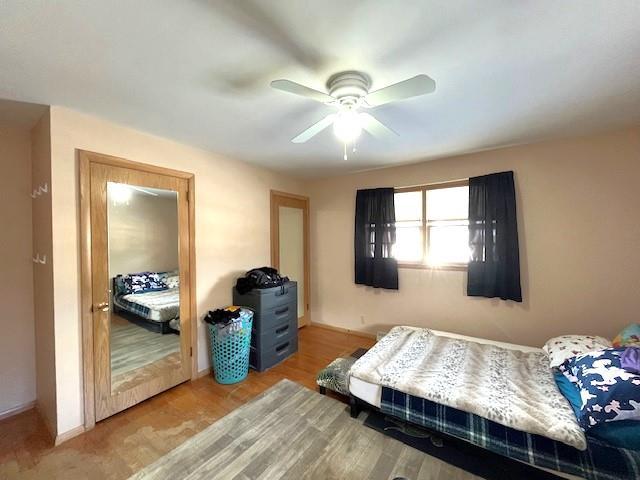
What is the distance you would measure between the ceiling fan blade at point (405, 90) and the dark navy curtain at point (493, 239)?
2037 mm


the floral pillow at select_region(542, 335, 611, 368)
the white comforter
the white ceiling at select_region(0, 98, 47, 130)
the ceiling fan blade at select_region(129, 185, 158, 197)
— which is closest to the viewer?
the white comforter

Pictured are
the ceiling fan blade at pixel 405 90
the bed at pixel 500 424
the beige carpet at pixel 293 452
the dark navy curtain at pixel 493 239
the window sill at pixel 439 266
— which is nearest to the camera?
the ceiling fan blade at pixel 405 90

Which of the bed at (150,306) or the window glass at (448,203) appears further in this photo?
the window glass at (448,203)

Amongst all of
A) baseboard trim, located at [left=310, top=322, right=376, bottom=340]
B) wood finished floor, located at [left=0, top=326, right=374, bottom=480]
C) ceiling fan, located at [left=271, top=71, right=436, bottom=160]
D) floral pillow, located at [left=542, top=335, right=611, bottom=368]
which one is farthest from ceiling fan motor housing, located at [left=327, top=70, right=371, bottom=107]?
baseboard trim, located at [left=310, top=322, right=376, bottom=340]

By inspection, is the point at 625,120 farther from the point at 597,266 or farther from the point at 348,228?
the point at 348,228

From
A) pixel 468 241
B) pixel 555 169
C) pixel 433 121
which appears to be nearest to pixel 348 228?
pixel 468 241

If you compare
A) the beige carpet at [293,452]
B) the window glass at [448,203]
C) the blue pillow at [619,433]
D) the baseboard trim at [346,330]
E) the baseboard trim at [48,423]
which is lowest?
the beige carpet at [293,452]

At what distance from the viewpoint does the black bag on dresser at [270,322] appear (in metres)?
2.76

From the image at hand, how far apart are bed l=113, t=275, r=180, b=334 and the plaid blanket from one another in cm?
205

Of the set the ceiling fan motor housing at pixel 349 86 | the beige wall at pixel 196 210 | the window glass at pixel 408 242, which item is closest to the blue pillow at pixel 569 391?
the window glass at pixel 408 242

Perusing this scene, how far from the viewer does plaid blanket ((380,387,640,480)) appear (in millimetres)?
1260

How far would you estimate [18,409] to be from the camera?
2.11 meters

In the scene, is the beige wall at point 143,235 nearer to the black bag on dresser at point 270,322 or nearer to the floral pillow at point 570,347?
the black bag on dresser at point 270,322

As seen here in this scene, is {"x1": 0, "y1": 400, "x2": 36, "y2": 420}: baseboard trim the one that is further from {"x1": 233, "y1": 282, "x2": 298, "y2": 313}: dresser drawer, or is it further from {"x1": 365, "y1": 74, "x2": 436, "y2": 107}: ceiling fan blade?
{"x1": 365, "y1": 74, "x2": 436, "y2": 107}: ceiling fan blade
